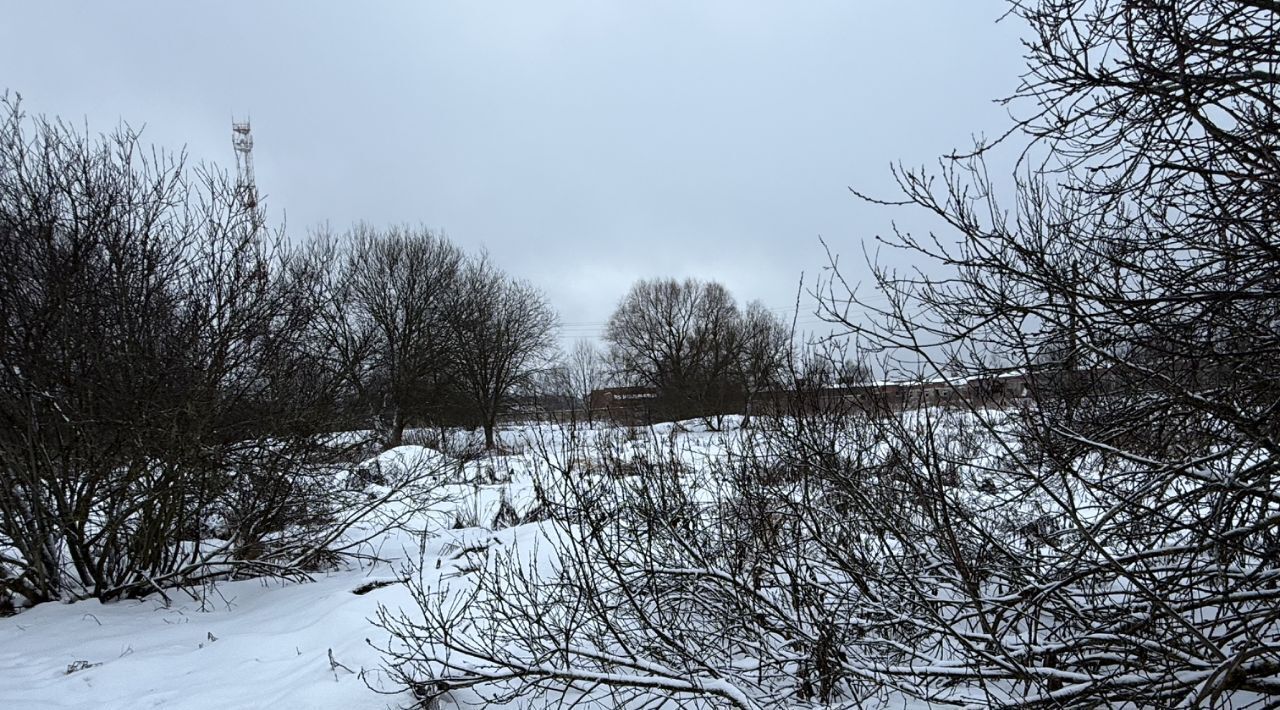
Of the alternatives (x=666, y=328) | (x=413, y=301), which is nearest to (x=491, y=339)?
(x=413, y=301)

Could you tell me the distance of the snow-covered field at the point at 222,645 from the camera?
3986mm

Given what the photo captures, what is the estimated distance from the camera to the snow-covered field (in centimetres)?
399

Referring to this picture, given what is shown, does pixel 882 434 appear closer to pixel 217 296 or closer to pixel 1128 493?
pixel 1128 493

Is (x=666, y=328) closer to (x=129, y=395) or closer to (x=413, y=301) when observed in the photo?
(x=413, y=301)

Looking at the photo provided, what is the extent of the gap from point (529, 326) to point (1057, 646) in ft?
86.5

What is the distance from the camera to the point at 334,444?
24.4 feet

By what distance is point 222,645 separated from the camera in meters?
4.87

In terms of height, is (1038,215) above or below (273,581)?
above

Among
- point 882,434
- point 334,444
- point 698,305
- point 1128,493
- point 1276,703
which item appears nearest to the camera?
point 1276,703

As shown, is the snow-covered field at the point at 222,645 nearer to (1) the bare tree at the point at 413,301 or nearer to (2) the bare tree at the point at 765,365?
(2) the bare tree at the point at 765,365

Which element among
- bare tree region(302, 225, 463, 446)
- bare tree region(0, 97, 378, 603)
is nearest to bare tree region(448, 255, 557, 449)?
bare tree region(302, 225, 463, 446)

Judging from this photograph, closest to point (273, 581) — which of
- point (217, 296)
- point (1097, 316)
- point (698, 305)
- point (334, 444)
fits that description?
point (334, 444)

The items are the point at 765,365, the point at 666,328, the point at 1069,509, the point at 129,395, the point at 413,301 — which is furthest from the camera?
the point at 666,328

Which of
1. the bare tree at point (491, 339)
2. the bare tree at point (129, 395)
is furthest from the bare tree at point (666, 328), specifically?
the bare tree at point (129, 395)
